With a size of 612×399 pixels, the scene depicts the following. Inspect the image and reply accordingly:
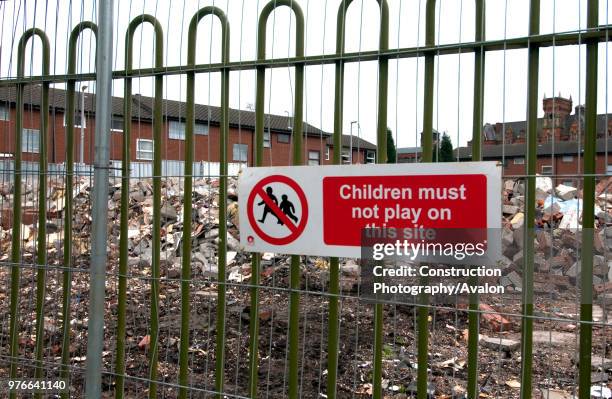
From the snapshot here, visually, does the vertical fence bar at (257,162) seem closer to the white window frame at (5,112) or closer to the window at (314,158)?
the window at (314,158)

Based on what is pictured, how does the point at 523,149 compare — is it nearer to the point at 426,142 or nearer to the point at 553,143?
the point at 553,143

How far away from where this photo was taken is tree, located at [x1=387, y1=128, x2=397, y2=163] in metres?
3.01

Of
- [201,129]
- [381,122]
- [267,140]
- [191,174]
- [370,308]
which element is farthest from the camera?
[370,308]

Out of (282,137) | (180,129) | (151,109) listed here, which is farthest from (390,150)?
(151,109)

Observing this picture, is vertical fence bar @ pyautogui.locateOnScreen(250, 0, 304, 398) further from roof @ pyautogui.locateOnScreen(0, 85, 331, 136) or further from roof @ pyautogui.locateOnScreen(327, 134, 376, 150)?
roof @ pyautogui.locateOnScreen(327, 134, 376, 150)

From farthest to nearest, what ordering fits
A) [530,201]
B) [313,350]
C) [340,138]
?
[313,350] → [340,138] → [530,201]

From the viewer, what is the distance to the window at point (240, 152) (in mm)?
3389

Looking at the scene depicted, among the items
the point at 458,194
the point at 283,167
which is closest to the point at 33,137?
the point at 283,167

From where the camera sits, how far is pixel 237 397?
3244 millimetres

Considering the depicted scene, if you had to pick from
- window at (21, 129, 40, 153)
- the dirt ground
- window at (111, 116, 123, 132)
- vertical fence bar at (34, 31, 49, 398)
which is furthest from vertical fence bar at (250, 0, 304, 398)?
window at (21, 129, 40, 153)

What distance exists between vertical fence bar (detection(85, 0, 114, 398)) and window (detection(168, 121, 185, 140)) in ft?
1.43

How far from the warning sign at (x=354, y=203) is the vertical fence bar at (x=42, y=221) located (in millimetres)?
1727

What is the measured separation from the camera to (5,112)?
4.39 metres

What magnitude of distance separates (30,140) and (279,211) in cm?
229
